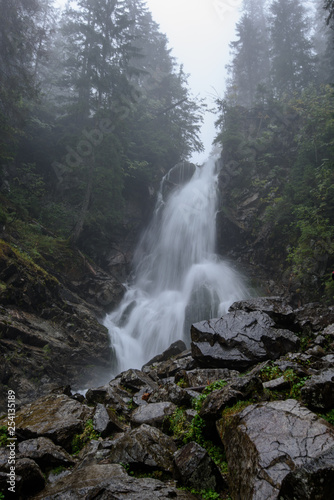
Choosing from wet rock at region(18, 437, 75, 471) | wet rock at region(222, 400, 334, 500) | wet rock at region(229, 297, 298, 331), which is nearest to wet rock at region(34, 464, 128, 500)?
wet rock at region(18, 437, 75, 471)

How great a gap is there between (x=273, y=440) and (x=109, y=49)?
22717 mm

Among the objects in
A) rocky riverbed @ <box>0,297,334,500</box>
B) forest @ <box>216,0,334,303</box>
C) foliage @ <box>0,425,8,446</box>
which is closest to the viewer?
rocky riverbed @ <box>0,297,334,500</box>

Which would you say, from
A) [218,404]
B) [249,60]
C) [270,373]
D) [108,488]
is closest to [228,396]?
[218,404]

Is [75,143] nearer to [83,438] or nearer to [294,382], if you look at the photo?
[83,438]

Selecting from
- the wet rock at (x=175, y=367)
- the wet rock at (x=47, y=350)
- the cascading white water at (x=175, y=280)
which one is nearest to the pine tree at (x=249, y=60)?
the cascading white water at (x=175, y=280)

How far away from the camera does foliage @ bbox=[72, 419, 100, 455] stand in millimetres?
4498

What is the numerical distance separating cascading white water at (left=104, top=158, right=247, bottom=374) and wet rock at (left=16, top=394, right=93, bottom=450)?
635cm

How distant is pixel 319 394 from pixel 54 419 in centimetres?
460

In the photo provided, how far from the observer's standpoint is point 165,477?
10.9ft

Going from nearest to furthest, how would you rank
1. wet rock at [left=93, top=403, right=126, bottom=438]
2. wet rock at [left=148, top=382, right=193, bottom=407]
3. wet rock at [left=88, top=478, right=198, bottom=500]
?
wet rock at [left=88, top=478, right=198, bottom=500] → wet rock at [left=93, top=403, right=126, bottom=438] → wet rock at [left=148, top=382, right=193, bottom=407]

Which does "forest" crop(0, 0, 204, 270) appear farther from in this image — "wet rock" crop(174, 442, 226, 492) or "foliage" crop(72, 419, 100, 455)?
"wet rock" crop(174, 442, 226, 492)

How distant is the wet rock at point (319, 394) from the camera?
131 inches

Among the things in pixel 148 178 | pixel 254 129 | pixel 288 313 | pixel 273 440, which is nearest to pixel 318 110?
pixel 254 129

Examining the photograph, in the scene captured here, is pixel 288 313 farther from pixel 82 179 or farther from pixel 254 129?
pixel 254 129
